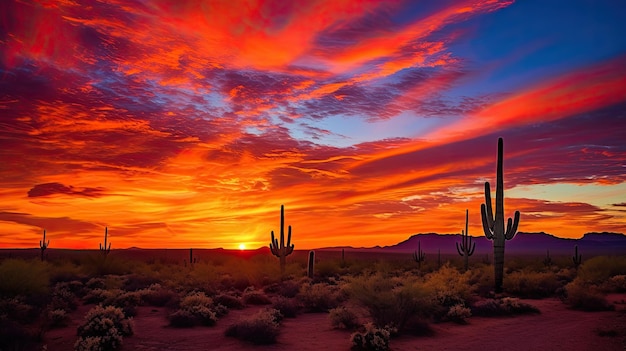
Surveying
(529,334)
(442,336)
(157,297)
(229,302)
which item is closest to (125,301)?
(157,297)

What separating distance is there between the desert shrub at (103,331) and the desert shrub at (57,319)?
228cm

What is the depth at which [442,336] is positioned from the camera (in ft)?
54.7

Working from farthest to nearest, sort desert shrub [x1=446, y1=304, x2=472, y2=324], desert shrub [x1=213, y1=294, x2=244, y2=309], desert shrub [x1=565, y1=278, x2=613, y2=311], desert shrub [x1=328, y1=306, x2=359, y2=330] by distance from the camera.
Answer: desert shrub [x1=213, y1=294, x2=244, y2=309], desert shrub [x1=565, y1=278, x2=613, y2=311], desert shrub [x1=446, y1=304, x2=472, y2=324], desert shrub [x1=328, y1=306, x2=359, y2=330]

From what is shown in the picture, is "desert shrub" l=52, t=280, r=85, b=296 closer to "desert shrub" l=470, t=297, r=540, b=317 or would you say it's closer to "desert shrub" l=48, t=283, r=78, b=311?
"desert shrub" l=48, t=283, r=78, b=311

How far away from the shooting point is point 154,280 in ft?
106

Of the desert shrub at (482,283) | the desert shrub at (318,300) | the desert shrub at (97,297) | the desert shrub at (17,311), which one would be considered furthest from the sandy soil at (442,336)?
the desert shrub at (482,283)

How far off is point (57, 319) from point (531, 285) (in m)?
23.2

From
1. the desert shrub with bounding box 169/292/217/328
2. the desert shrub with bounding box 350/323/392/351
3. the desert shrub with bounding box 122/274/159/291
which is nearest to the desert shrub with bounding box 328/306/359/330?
the desert shrub with bounding box 350/323/392/351

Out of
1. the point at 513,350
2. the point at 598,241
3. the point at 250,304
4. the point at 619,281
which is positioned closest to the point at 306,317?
the point at 250,304

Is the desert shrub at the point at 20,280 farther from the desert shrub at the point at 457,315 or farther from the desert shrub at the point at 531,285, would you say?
the desert shrub at the point at 531,285

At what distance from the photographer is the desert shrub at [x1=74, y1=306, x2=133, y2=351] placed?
1338 centimetres

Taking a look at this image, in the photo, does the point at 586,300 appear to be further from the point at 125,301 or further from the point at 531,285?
the point at 125,301

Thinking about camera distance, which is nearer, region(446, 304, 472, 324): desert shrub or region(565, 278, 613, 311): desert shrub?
region(446, 304, 472, 324): desert shrub

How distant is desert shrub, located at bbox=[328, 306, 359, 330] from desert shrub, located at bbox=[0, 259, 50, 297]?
12.9 metres
